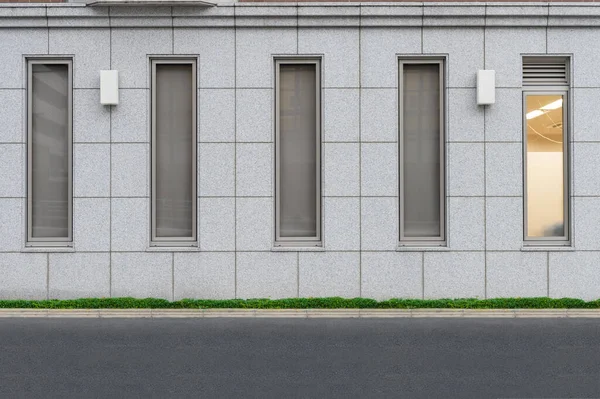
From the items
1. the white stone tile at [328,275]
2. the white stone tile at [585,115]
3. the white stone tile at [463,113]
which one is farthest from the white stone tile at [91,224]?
the white stone tile at [585,115]

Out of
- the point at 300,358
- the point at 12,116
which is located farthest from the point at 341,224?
the point at 12,116

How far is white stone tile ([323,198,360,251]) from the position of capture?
17.5m

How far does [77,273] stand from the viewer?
1747 cm

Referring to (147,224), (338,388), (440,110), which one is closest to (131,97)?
(147,224)

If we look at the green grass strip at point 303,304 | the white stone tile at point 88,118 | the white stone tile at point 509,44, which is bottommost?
the green grass strip at point 303,304

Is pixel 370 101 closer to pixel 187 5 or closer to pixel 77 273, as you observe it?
pixel 187 5

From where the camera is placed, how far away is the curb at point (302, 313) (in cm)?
1606

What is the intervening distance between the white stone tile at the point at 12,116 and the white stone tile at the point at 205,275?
4527 millimetres

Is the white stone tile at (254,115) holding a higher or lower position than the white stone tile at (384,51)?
lower

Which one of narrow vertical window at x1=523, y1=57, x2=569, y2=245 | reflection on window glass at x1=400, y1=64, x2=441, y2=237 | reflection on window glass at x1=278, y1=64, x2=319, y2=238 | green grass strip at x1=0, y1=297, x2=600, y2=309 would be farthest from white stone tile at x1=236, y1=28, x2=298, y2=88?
narrow vertical window at x1=523, y1=57, x2=569, y2=245

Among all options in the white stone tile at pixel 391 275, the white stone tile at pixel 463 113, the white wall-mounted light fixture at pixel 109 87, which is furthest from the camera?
the white stone tile at pixel 463 113

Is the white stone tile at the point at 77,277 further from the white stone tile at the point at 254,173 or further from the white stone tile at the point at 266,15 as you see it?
the white stone tile at the point at 266,15

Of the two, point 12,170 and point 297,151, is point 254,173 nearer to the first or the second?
point 297,151

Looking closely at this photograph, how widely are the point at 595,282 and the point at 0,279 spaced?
1343 cm
